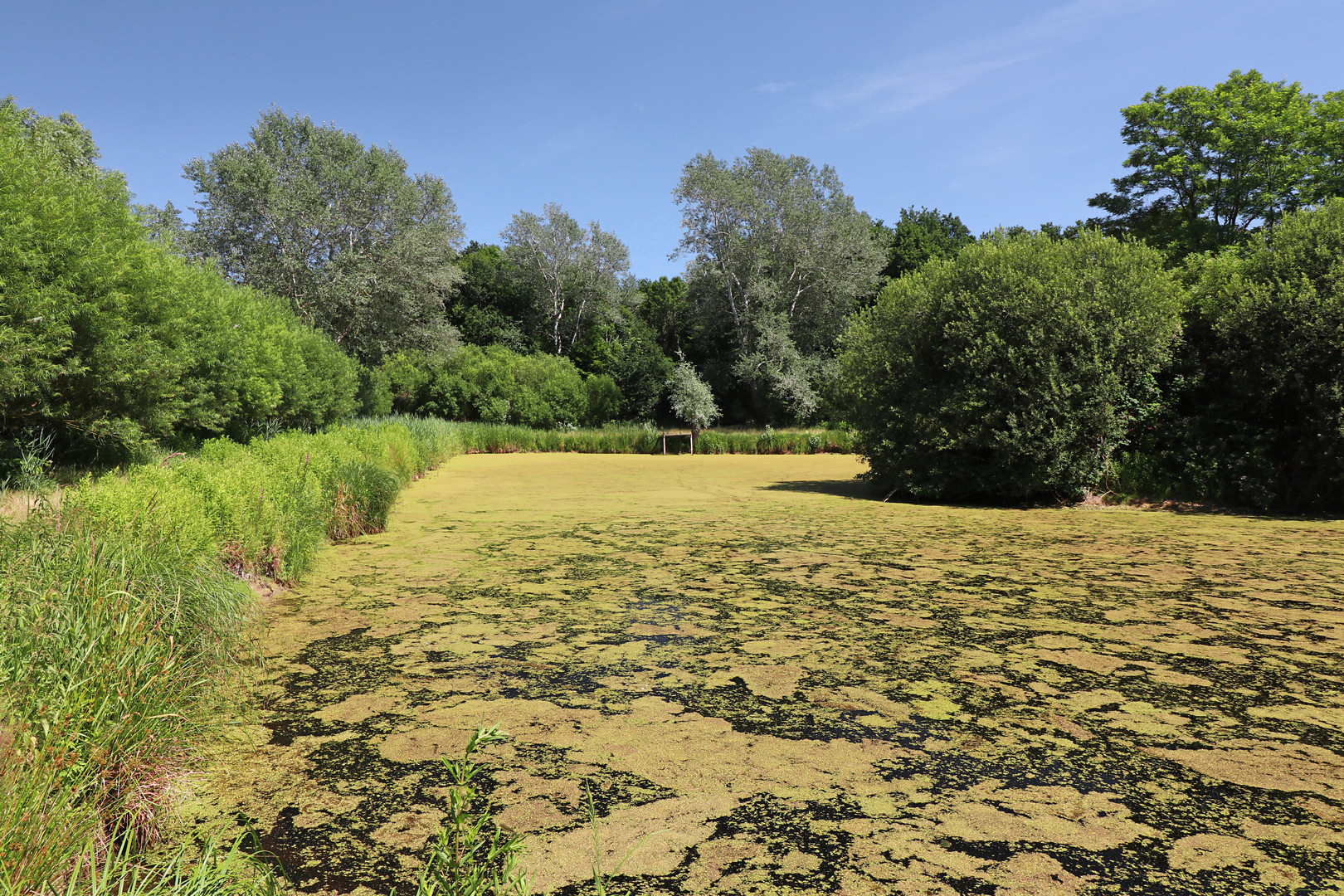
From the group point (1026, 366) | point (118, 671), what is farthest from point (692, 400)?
point (118, 671)

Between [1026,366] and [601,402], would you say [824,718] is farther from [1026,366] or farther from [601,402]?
[601,402]

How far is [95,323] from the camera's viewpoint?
729cm

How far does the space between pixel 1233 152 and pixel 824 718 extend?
90.6 ft

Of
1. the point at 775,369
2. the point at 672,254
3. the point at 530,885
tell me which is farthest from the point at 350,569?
the point at 672,254

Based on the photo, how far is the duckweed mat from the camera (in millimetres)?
2184

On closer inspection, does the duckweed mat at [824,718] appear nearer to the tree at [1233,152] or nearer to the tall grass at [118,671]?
the tall grass at [118,671]

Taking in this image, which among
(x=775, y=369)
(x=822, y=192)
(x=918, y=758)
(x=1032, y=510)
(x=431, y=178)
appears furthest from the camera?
(x=822, y=192)

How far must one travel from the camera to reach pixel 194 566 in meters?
3.65

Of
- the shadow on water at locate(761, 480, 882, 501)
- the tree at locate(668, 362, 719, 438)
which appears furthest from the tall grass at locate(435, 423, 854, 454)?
the shadow on water at locate(761, 480, 882, 501)

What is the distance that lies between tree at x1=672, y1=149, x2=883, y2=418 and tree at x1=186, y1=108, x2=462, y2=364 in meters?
10.8

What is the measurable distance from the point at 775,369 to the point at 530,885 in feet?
84.7

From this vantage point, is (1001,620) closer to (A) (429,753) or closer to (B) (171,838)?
(A) (429,753)

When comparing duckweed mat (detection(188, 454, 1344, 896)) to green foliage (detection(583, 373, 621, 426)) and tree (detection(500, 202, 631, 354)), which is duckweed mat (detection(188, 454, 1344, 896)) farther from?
tree (detection(500, 202, 631, 354))

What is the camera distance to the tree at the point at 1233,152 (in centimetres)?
2198
